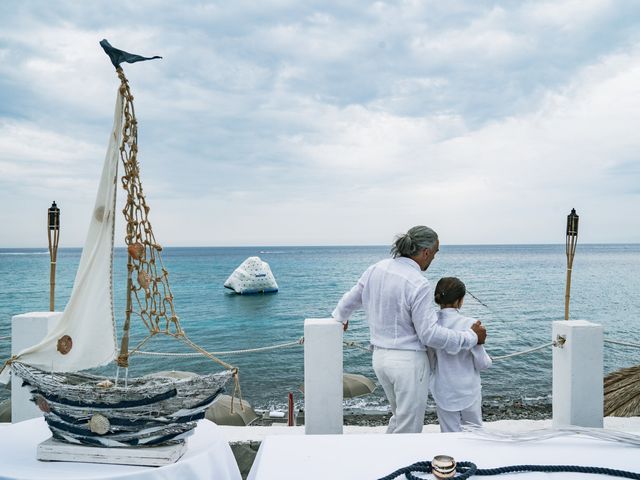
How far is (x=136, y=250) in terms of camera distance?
2676 millimetres

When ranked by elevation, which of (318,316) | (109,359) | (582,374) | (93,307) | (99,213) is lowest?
(318,316)

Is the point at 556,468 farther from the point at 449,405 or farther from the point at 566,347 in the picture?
the point at 566,347

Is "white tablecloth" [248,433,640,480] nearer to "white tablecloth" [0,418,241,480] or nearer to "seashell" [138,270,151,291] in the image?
"white tablecloth" [0,418,241,480]

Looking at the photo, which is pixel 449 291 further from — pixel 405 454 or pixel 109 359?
pixel 109 359

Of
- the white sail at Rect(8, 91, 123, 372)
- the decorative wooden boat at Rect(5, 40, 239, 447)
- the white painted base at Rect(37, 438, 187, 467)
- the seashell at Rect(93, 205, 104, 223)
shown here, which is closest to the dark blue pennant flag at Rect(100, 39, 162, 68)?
the decorative wooden boat at Rect(5, 40, 239, 447)

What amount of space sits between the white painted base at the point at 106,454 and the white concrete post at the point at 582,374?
3391mm

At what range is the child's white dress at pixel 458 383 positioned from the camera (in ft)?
10.7

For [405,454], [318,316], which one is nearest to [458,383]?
[405,454]

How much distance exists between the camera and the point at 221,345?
25.1m

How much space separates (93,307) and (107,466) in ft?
2.73

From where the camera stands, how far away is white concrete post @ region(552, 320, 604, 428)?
4.02 m

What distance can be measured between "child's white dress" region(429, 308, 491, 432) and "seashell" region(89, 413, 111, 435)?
82.4 inches

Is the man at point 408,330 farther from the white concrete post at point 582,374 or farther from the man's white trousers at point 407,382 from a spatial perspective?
the white concrete post at point 582,374

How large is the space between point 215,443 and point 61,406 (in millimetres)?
783
